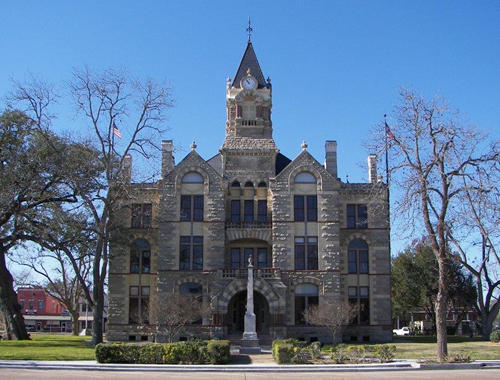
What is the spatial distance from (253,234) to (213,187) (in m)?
4.30


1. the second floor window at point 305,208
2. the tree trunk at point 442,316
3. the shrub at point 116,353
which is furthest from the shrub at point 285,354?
the second floor window at point 305,208

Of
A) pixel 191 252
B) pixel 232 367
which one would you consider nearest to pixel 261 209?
pixel 191 252

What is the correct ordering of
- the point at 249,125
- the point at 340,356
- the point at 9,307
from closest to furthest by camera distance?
the point at 340,356
the point at 9,307
the point at 249,125

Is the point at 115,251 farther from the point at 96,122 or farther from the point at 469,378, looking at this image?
the point at 469,378

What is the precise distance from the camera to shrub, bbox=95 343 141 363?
974 inches

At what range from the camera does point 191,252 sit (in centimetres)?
4359

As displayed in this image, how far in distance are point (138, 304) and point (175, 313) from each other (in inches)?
312

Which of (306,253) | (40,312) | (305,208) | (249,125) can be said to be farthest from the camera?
(40,312)

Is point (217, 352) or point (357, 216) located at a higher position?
point (357, 216)

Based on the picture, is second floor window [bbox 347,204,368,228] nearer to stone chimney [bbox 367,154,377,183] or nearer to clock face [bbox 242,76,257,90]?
stone chimney [bbox 367,154,377,183]

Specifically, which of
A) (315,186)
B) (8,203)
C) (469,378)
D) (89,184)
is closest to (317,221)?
(315,186)

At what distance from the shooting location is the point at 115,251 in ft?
144

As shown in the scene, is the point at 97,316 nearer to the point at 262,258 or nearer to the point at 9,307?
the point at 9,307

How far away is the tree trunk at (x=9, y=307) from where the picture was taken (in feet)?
128
